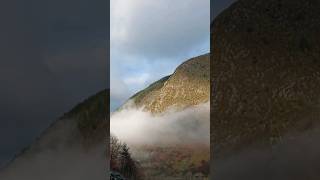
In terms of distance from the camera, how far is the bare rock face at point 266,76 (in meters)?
5.99

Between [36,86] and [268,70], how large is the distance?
2.31 meters

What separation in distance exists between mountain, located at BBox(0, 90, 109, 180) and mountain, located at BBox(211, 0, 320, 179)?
1263 millimetres

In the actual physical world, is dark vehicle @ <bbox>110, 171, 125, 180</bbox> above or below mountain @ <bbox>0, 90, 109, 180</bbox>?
below

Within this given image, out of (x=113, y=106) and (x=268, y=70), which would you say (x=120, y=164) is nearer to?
(x=113, y=106)

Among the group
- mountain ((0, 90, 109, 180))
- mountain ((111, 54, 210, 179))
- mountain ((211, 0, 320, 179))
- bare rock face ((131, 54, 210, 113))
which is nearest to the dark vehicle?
mountain ((111, 54, 210, 179))

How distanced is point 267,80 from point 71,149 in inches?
81.9

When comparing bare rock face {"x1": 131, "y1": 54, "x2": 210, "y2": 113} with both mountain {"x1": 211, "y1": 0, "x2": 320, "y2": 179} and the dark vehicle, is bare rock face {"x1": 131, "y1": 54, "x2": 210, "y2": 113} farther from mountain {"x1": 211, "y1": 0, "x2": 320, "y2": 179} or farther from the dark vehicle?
mountain {"x1": 211, "y1": 0, "x2": 320, "y2": 179}

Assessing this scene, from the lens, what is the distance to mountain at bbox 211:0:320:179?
5.98 m

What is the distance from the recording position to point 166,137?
365 inches

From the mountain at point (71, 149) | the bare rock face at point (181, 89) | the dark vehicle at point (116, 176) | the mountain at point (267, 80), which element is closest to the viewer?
the mountain at point (71, 149)

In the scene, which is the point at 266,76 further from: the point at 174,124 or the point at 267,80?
the point at 174,124

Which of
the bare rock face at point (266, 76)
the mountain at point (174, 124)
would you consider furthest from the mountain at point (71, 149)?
the mountain at point (174, 124)

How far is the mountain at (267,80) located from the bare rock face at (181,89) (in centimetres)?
301

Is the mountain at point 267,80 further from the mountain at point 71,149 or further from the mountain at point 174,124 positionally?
the mountain at point 174,124
